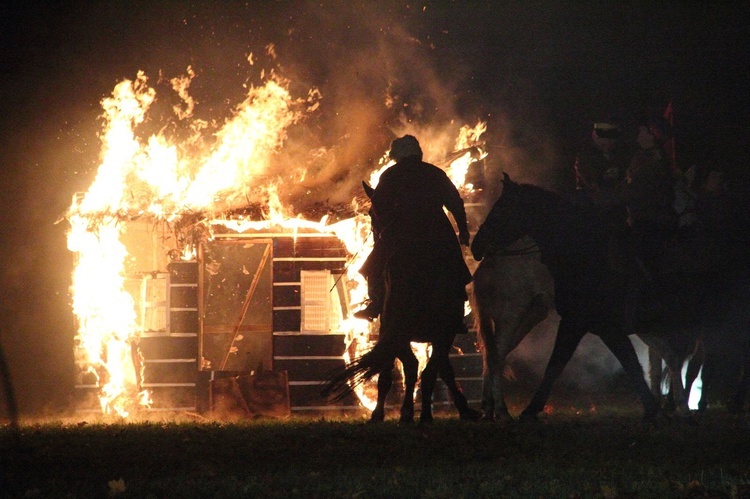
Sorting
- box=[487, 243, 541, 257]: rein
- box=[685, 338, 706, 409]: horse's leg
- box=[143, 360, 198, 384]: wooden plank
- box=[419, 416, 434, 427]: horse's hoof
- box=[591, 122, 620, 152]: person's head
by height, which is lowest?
box=[143, 360, 198, 384]: wooden plank

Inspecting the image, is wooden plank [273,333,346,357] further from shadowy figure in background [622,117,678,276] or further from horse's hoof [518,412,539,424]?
horse's hoof [518,412,539,424]

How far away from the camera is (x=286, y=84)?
19.7 m

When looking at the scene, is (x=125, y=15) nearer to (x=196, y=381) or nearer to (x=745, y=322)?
(x=196, y=381)

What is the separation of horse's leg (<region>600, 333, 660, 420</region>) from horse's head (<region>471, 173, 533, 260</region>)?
1.55 m

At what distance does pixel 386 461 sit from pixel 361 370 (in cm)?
217

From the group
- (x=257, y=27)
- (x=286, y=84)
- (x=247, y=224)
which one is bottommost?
(x=247, y=224)

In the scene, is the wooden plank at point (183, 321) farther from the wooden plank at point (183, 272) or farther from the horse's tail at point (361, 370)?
the horse's tail at point (361, 370)

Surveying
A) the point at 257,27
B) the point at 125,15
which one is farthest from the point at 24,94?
the point at 257,27

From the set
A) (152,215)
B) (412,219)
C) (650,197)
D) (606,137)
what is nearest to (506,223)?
(412,219)

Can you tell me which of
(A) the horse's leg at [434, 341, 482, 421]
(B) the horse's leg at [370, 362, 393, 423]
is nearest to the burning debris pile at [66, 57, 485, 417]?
(B) the horse's leg at [370, 362, 393, 423]

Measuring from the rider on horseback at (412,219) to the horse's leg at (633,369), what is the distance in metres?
1.82

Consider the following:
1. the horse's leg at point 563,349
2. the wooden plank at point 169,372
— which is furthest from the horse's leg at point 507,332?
the wooden plank at point 169,372

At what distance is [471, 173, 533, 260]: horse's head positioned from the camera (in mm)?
12617

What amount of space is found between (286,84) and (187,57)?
384cm
